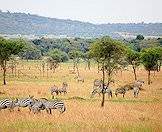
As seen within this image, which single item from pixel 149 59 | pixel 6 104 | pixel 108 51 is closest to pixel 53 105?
pixel 6 104

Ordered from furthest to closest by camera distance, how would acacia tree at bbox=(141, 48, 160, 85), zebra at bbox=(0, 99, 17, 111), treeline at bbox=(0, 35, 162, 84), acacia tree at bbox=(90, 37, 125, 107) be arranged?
acacia tree at bbox=(141, 48, 160, 85) → treeline at bbox=(0, 35, 162, 84) → acacia tree at bbox=(90, 37, 125, 107) → zebra at bbox=(0, 99, 17, 111)

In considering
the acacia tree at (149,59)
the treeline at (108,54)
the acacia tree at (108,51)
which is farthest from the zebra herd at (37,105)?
the acacia tree at (149,59)

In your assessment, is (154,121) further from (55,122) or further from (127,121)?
(55,122)

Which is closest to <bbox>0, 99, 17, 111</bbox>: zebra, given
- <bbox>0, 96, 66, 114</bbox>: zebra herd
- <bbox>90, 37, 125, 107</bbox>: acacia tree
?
<bbox>0, 96, 66, 114</bbox>: zebra herd

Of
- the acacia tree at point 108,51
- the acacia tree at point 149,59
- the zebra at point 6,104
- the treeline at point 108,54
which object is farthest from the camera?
the acacia tree at point 149,59

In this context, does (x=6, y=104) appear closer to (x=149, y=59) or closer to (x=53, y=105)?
(x=53, y=105)

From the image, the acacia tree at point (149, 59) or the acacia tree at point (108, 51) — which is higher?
the acacia tree at point (108, 51)

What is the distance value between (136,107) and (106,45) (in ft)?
21.2

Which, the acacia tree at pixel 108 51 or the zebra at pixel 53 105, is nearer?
the zebra at pixel 53 105

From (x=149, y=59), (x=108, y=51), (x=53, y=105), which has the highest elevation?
(x=108, y=51)

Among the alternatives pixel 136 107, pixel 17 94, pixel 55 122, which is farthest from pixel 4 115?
pixel 17 94

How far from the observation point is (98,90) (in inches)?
1754

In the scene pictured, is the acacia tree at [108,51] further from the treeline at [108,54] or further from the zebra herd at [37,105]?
the zebra herd at [37,105]

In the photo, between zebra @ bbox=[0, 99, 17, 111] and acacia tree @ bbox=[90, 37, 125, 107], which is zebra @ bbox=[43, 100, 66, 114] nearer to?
zebra @ bbox=[0, 99, 17, 111]
